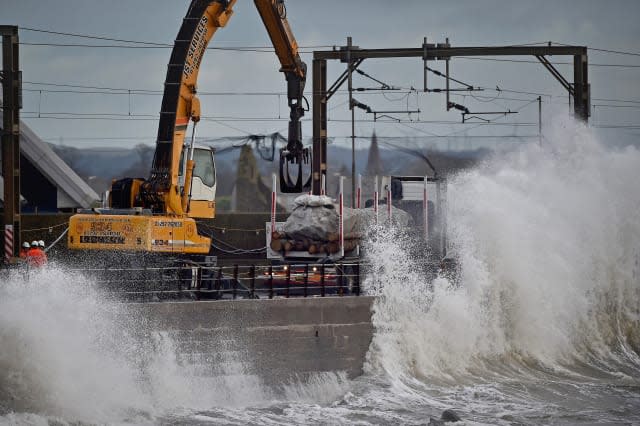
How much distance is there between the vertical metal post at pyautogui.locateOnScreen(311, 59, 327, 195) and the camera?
31.2 meters

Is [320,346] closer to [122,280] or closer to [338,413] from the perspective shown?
[338,413]

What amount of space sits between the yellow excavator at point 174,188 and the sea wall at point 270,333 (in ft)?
7.57

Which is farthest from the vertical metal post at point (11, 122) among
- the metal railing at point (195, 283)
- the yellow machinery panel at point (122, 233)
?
the metal railing at point (195, 283)

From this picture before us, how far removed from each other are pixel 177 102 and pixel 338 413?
24.6 ft

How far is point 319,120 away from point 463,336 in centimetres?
888

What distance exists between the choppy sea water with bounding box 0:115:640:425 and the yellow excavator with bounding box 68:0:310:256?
2.22 m

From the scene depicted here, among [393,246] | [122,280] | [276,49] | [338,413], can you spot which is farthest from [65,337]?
[276,49]

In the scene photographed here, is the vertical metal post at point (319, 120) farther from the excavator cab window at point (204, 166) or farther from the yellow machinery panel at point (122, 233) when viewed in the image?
the yellow machinery panel at point (122, 233)

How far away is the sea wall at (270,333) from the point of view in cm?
2003

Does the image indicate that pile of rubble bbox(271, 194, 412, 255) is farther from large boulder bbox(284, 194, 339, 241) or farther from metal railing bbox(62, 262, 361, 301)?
metal railing bbox(62, 262, 361, 301)

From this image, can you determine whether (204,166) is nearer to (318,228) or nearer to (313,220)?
(313,220)

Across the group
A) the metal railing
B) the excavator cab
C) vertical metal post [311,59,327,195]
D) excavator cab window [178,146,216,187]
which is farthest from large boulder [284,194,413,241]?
vertical metal post [311,59,327,195]

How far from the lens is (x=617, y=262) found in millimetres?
29281

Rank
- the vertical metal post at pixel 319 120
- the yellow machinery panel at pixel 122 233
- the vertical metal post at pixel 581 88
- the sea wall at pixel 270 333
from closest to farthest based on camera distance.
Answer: the sea wall at pixel 270 333 → the yellow machinery panel at pixel 122 233 → the vertical metal post at pixel 319 120 → the vertical metal post at pixel 581 88
